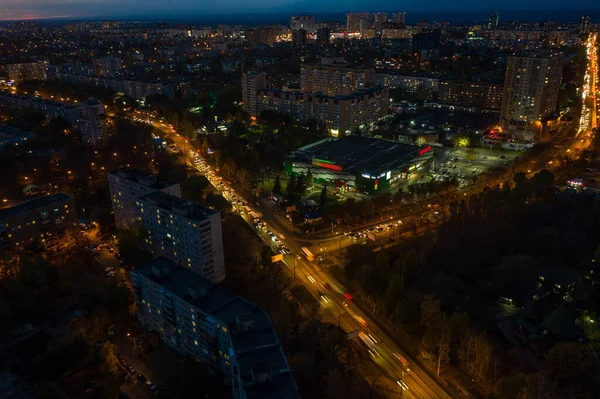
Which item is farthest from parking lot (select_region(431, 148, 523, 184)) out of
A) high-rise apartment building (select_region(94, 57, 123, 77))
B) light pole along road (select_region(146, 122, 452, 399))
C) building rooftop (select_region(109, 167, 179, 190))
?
high-rise apartment building (select_region(94, 57, 123, 77))

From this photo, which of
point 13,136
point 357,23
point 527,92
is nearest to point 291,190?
point 13,136

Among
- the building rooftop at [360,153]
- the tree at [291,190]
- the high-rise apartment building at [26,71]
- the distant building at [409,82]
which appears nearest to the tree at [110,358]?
the tree at [291,190]

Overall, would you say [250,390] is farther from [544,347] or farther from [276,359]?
[544,347]

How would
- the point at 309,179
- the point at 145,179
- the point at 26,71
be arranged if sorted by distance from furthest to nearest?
the point at 26,71, the point at 309,179, the point at 145,179

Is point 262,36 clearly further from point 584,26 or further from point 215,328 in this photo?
point 215,328

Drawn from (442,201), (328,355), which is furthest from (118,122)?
(328,355)

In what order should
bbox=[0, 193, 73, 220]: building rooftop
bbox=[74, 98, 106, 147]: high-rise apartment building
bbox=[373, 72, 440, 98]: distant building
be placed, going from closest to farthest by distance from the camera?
bbox=[0, 193, 73, 220]: building rooftop < bbox=[74, 98, 106, 147]: high-rise apartment building < bbox=[373, 72, 440, 98]: distant building

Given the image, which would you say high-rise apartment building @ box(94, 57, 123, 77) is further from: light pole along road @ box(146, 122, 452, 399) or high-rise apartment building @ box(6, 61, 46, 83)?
light pole along road @ box(146, 122, 452, 399)
